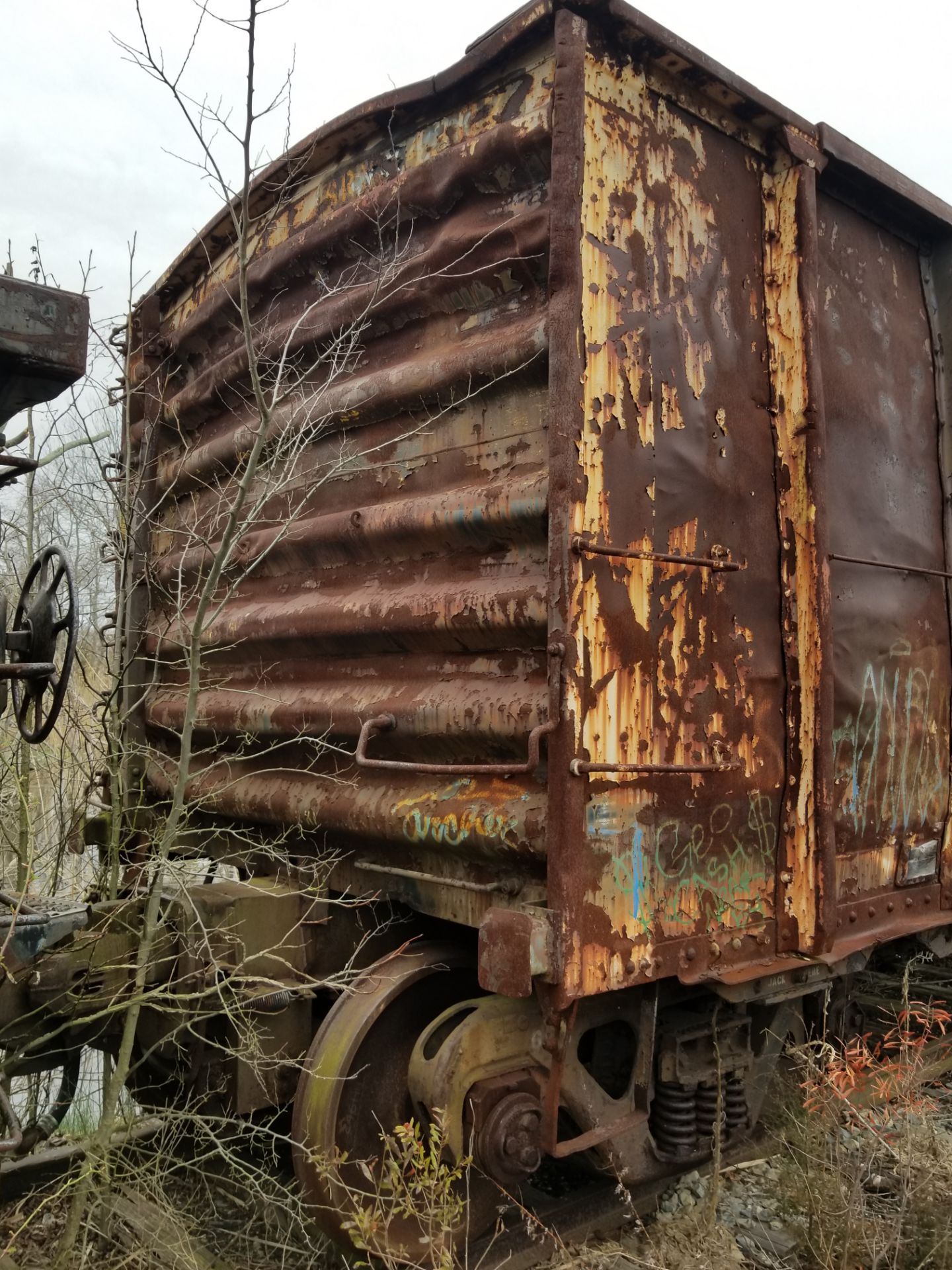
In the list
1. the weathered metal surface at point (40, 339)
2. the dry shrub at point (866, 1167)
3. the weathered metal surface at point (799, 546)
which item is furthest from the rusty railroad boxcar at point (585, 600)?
the weathered metal surface at point (40, 339)

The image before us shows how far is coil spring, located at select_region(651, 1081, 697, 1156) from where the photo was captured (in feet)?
9.98

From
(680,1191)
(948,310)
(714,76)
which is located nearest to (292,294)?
(714,76)

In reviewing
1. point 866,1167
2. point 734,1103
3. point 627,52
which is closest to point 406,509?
point 627,52

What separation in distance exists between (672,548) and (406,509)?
0.84 metres

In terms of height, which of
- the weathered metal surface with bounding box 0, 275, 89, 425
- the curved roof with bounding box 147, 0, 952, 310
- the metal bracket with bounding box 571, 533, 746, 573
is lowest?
the metal bracket with bounding box 571, 533, 746, 573

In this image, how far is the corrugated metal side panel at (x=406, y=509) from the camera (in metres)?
2.72

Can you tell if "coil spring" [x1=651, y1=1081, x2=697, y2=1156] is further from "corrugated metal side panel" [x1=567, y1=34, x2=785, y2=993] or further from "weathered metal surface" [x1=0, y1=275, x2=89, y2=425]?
"weathered metal surface" [x1=0, y1=275, x2=89, y2=425]

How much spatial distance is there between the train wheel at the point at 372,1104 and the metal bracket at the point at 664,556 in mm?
1308

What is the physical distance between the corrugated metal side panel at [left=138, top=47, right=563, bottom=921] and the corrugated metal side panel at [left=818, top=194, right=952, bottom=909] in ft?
4.02

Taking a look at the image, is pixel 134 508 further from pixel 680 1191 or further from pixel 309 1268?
pixel 680 1191

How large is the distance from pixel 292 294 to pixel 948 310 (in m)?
2.67

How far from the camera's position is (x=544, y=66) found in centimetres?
273

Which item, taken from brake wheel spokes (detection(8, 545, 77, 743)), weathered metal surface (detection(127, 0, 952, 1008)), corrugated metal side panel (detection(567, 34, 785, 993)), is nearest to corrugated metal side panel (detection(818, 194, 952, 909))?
weathered metal surface (detection(127, 0, 952, 1008))

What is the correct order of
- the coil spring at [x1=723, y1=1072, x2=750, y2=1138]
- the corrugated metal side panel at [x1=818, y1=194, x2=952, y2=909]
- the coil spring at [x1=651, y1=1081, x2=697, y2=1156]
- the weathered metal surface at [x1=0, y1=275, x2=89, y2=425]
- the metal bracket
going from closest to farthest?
the weathered metal surface at [x1=0, y1=275, x2=89, y2=425] < the metal bracket < the coil spring at [x1=651, y1=1081, x2=697, y2=1156] < the coil spring at [x1=723, y1=1072, x2=750, y2=1138] < the corrugated metal side panel at [x1=818, y1=194, x2=952, y2=909]
